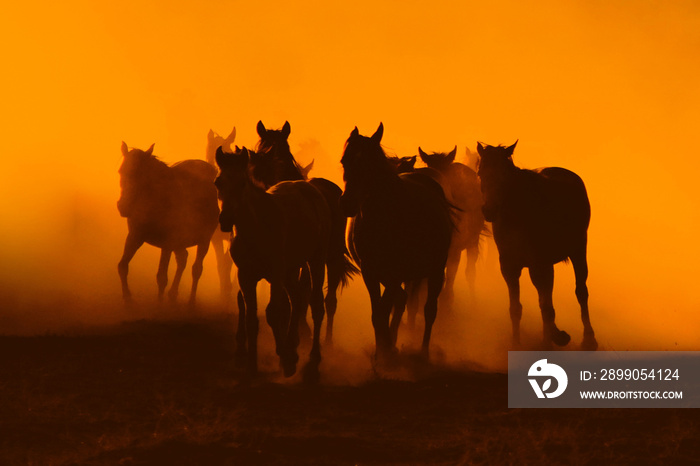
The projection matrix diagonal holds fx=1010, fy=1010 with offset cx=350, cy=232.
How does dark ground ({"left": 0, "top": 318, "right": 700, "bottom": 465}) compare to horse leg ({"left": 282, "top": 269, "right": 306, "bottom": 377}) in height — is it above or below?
below

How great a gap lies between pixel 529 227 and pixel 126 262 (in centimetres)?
683

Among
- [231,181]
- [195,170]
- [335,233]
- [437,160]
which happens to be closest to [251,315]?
[231,181]

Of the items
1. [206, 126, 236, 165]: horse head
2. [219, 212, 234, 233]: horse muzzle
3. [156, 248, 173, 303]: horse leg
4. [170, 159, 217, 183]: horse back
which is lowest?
[156, 248, 173, 303]: horse leg

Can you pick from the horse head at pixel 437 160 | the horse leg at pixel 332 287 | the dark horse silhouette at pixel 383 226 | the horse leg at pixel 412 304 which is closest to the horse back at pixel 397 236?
the dark horse silhouette at pixel 383 226

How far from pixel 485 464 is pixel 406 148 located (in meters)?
27.7

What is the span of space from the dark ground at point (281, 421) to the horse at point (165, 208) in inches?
222

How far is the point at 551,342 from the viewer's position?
12.9m

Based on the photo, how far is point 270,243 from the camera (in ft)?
33.8

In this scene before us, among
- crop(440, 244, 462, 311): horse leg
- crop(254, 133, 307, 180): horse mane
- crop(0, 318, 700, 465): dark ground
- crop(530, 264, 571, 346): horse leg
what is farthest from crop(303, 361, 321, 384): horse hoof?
crop(440, 244, 462, 311): horse leg

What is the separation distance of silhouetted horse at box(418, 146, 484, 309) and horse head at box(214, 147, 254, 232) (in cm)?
605

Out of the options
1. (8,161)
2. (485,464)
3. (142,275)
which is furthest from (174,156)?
(485,464)

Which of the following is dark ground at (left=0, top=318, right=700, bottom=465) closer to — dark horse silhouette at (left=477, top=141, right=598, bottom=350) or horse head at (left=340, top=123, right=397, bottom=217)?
horse head at (left=340, top=123, right=397, bottom=217)

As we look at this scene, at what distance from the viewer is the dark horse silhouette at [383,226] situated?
36.4 ft

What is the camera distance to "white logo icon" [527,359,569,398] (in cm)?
1009
